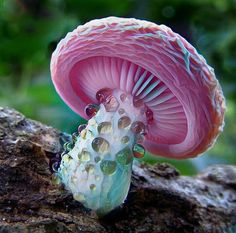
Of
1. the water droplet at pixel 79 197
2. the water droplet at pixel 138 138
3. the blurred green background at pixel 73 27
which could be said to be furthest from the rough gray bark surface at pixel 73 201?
the blurred green background at pixel 73 27

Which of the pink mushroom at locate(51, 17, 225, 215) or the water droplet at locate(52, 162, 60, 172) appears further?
the water droplet at locate(52, 162, 60, 172)

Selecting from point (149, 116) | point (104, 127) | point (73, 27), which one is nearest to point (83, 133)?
point (104, 127)

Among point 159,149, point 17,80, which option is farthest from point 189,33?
point 159,149

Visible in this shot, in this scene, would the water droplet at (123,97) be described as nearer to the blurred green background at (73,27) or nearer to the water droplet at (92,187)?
the water droplet at (92,187)

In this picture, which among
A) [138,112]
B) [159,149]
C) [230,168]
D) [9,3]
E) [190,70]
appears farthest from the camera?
[9,3]

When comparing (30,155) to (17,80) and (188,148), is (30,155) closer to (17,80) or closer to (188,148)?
(188,148)

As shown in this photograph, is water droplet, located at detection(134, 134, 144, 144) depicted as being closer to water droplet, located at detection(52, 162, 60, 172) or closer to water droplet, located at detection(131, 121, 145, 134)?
water droplet, located at detection(131, 121, 145, 134)

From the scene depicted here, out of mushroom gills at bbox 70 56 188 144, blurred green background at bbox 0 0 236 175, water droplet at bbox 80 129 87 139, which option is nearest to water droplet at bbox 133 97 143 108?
mushroom gills at bbox 70 56 188 144

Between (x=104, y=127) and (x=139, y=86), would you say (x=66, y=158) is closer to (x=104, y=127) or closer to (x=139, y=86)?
(x=104, y=127)
